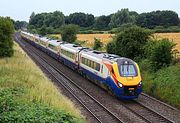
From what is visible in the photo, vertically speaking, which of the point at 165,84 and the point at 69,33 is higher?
the point at 69,33

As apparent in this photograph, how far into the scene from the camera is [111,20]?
5153 inches

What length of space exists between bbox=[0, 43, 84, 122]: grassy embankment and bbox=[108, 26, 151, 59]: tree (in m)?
10.4

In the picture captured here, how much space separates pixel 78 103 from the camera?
2341 centimetres

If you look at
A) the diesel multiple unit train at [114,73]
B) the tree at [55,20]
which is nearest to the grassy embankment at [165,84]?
the diesel multiple unit train at [114,73]

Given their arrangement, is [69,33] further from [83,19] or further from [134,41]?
[83,19]

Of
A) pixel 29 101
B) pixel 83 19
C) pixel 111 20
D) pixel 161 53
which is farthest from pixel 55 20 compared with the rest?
pixel 29 101

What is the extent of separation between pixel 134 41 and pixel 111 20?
97.0m

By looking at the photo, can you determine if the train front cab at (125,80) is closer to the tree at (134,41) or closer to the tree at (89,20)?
the tree at (134,41)

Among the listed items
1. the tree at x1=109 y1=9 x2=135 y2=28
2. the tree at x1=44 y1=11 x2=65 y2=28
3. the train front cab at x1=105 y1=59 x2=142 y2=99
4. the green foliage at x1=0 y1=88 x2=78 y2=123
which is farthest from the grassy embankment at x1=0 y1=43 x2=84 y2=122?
the tree at x1=44 y1=11 x2=65 y2=28

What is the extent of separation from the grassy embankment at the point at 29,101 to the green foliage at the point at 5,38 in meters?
10.1

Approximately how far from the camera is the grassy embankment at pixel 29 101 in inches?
549

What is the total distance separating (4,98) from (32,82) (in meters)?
9.18

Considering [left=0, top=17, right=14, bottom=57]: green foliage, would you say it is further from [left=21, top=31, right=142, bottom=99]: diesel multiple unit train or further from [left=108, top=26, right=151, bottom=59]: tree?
[left=108, top=26, right=151, bottom=59]: tree

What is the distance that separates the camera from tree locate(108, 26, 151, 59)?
34.9 m
